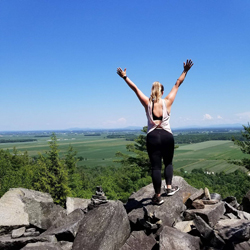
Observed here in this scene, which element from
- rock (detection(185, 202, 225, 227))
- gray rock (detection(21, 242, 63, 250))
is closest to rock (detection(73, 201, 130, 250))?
gray rock (detection(21, 242, 63, 250))

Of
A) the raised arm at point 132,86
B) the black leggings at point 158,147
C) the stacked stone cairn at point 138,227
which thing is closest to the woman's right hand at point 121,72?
the raised arm at point 132,86

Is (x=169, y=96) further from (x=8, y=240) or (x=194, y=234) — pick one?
(x=8, y=240)

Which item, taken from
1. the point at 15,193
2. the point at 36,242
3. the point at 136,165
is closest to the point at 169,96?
the point at 36,242

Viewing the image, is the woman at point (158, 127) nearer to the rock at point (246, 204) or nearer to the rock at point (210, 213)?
the rock at point (210, 213)

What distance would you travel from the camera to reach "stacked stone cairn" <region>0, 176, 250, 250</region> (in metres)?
4.95

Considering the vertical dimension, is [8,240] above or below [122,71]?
below

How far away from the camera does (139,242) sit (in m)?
5.16

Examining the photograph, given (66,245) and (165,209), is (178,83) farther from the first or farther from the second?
(66,245)

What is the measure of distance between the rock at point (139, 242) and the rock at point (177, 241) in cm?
38

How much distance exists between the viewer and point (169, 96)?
20.2 feet

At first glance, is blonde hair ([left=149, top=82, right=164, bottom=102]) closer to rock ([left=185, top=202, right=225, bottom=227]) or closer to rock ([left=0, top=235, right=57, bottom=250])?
rock ([left=185, top=202, right=225, bottom=227])

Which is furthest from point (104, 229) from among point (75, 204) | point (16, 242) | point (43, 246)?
point (75, 204)

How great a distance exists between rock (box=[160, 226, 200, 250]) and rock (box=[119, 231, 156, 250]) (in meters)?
0.38

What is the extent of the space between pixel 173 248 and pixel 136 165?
2839 centimetres
